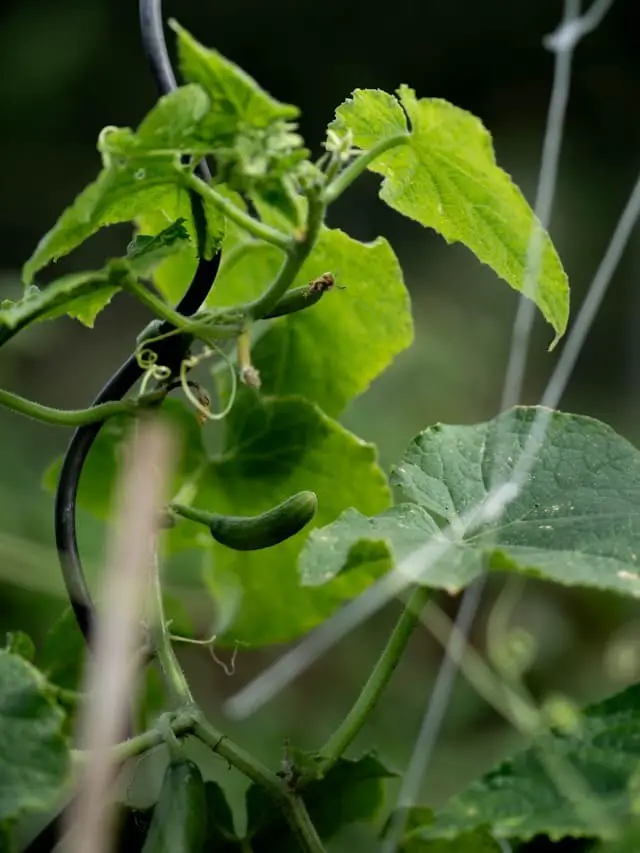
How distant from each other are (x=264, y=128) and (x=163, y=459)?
0.14m

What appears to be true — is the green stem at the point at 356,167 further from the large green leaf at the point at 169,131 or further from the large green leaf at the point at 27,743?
the large green leaf at the point at 27,743

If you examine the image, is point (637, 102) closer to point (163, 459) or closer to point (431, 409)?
point (431, 409)

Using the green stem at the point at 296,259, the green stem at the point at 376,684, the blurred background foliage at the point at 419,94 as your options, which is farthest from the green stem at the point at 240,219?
the blurred background foliage at the point at 419,94

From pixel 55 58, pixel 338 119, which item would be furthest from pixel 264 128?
pixel 55 58

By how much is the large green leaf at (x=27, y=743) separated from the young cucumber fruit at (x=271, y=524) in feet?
0.23

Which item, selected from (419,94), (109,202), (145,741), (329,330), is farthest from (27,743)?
(419,94)

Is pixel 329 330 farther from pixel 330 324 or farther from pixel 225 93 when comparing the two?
pixel 225 93

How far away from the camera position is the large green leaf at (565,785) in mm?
259

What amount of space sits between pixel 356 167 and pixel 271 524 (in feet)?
0.34

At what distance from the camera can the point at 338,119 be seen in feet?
1.14

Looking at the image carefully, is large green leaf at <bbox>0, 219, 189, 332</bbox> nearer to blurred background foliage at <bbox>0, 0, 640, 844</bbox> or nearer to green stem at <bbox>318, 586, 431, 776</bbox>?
green stem at <bbox>318, 586, 431, 776</bbox>

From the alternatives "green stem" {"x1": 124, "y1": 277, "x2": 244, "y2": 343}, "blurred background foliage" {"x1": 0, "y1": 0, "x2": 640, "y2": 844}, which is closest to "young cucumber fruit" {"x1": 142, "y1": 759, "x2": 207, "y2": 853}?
"green stem" {"x1": 124, "y1": 277, "x2": 244, "y2": 343}

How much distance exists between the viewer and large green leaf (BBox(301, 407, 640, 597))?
28cm

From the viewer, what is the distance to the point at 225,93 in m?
0.27
